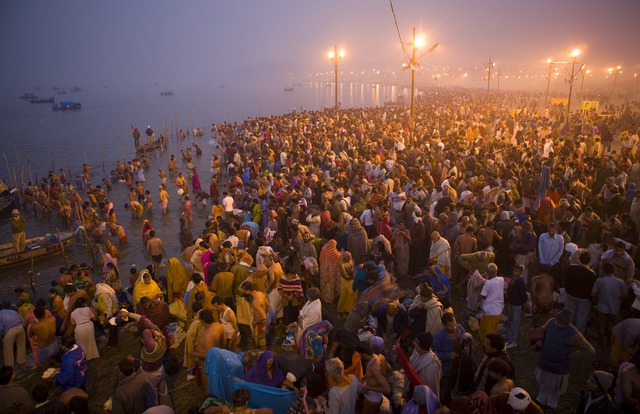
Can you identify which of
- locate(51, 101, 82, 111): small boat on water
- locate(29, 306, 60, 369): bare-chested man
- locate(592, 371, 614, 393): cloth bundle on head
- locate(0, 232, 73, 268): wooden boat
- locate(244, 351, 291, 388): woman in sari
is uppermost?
locate(51, 101, 82, 111): small boat on water

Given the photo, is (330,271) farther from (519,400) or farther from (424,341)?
(519,400)

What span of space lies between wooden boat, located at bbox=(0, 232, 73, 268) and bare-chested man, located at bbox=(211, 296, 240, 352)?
883 centimetres

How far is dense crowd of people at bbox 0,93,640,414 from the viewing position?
461cm

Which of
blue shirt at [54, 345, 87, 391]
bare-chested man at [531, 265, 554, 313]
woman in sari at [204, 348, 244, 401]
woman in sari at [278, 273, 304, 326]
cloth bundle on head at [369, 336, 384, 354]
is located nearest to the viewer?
woman in sari at [204, 348, 244, 401]

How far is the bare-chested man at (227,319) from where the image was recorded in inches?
229

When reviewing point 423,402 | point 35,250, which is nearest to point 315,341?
point 423,402

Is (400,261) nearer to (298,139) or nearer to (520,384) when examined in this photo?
(520,384)

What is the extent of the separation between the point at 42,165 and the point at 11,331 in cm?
3646

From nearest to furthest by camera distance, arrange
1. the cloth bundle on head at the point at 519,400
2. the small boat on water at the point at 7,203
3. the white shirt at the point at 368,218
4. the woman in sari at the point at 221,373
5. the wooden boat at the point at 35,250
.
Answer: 1. the cloth bundle on head at the point at 519,400
2. the woman in sari at the point at 221,373
3. the white shirt at the point at 368,218
4. the wooden boat at the point at 35,250
5. the small boat on water at the point at 7,203

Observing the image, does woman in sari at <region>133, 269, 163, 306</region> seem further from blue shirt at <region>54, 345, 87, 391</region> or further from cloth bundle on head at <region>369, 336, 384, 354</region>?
cloth bundle on head at <region>369, 336, 384, 354</region>

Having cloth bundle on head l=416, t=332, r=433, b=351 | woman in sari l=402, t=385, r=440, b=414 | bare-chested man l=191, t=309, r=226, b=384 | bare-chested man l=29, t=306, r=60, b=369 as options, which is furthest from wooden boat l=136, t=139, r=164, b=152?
woman in sari l=402, t=385, r=440, b=414

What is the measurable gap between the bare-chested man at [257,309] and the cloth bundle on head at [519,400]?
3.77 meters

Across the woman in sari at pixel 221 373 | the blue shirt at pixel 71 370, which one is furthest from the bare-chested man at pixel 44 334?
the woman in sari at pixel 221 373

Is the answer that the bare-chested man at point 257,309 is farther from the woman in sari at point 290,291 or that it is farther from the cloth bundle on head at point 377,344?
the cloth bundle on head at point 377,344
